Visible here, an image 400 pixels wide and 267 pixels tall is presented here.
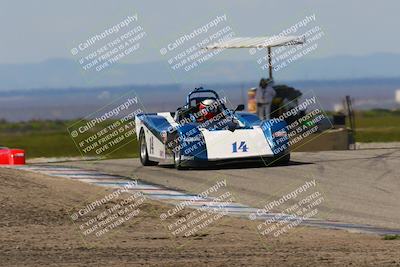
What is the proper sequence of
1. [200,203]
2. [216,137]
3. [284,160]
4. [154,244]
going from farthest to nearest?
[284,160]
[216,137]
[200,203]
[154,244]

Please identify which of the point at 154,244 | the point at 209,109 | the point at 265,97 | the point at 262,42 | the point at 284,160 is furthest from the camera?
the point at 265,97

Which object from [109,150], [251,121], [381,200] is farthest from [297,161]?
[109,150]

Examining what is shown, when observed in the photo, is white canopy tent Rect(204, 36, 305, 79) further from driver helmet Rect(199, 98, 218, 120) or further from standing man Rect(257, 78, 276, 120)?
driver helmet Rect(199, 98, 218, 120)

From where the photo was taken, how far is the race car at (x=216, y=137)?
867 inches

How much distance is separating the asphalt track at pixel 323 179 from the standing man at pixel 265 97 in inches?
163

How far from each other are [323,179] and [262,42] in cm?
910

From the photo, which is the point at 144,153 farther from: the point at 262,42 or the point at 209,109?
the point at 262,42

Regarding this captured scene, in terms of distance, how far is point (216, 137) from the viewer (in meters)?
22.1

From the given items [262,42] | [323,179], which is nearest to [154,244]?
[323,179]

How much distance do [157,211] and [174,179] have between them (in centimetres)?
431

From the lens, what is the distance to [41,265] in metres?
11.4

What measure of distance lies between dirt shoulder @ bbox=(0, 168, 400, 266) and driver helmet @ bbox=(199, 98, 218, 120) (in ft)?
18.2

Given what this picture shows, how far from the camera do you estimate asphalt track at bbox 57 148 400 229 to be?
16.9 m

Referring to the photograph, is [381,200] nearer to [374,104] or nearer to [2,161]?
[2,161]
